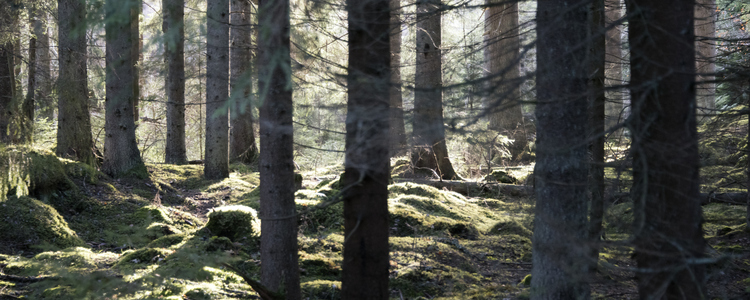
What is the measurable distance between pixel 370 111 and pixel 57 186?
6.50 meters

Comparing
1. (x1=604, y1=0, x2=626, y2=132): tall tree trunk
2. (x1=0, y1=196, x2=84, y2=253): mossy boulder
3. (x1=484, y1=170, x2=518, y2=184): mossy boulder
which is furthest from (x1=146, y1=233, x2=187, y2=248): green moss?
(x1=484, y1=170, x2=518, y2=184): mossy boulder

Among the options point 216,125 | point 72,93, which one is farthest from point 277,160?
point 216,125

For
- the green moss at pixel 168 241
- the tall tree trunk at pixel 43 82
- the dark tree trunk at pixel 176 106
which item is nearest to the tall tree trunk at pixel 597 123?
the green moss at pixel 168 241

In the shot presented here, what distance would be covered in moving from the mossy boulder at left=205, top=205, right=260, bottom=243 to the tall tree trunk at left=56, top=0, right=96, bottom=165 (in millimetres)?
4348

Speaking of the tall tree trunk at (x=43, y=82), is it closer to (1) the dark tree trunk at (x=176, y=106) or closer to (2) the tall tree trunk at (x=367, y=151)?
(2) the tall tree trunk at (x=367, y=151)

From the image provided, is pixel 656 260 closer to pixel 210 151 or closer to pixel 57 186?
pixel 57 186

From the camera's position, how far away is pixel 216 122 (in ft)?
38.3

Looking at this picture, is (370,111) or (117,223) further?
(117,223)

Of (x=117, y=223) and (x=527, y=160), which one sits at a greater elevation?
(x=527, y=160)

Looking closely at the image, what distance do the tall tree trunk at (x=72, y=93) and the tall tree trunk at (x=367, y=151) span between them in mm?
7357

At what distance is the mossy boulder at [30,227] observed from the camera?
587cm

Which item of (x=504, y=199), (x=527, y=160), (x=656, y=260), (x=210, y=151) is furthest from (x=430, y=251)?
(x=527, y=160)

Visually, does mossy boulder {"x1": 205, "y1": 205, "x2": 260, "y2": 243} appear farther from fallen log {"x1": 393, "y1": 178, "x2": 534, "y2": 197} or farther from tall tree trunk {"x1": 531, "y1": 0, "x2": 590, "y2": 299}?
fallen log {"x1": 393, "y1": 178, "x2": 534, "y2": 197}

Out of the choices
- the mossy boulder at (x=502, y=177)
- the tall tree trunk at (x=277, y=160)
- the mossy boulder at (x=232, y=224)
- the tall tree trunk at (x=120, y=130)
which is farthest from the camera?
the mossy boulder at (x=502, y=177)
